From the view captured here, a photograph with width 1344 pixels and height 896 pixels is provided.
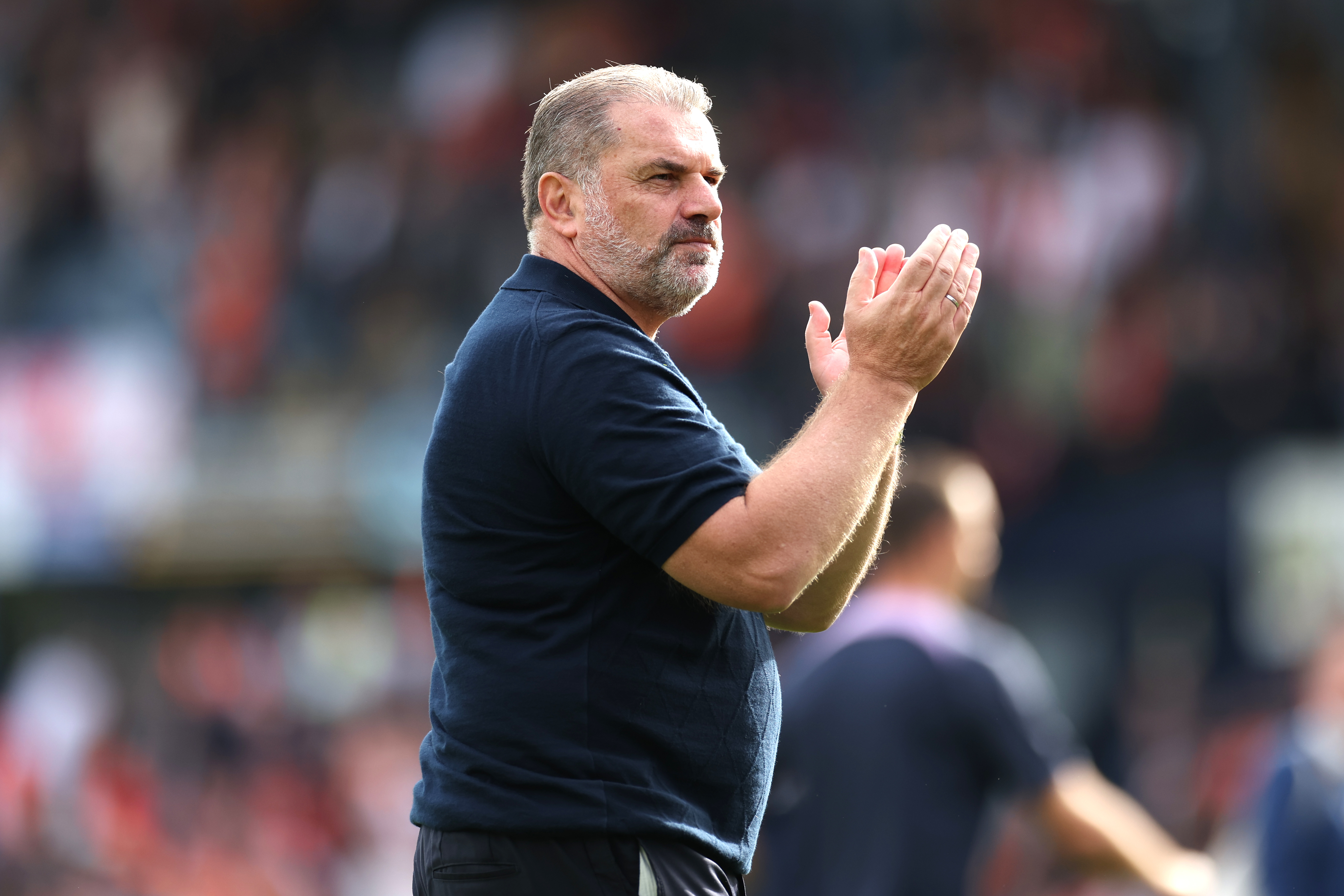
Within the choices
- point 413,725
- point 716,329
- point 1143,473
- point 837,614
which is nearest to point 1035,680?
point 1143,473

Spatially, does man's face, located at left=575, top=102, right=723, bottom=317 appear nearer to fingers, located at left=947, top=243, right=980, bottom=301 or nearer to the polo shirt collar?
the polo shirt collar

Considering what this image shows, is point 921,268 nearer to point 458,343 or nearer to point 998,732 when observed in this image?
point 998,732

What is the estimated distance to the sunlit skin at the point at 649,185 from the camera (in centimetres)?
281

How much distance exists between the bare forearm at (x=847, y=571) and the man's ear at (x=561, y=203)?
0.66 metres

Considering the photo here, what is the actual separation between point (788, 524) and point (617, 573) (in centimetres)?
31

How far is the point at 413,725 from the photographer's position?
11.4m

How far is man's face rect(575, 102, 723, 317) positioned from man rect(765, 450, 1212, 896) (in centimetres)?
210

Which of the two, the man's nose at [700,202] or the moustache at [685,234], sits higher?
the man's nose at [700,202]

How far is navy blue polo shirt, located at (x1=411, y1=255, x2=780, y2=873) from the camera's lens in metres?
2.52

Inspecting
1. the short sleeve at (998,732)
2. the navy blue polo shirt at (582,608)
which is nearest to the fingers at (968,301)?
the navy blue polo shirt at (582,608)

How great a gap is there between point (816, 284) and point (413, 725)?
394 centimetres

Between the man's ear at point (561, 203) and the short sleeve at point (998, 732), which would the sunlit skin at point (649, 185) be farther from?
the short sleeve at point (998, 732)

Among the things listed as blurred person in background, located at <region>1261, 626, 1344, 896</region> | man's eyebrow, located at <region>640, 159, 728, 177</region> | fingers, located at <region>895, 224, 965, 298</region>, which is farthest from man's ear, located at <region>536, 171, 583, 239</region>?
blurred person in background, located at <region>1261, 626, 1344, 896</region>

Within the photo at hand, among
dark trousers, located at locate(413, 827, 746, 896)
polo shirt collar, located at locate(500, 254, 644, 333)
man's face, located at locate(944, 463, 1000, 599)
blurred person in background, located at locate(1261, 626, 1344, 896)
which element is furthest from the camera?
blurred person in background, located at locate(1261, 626, 1344, 896)
